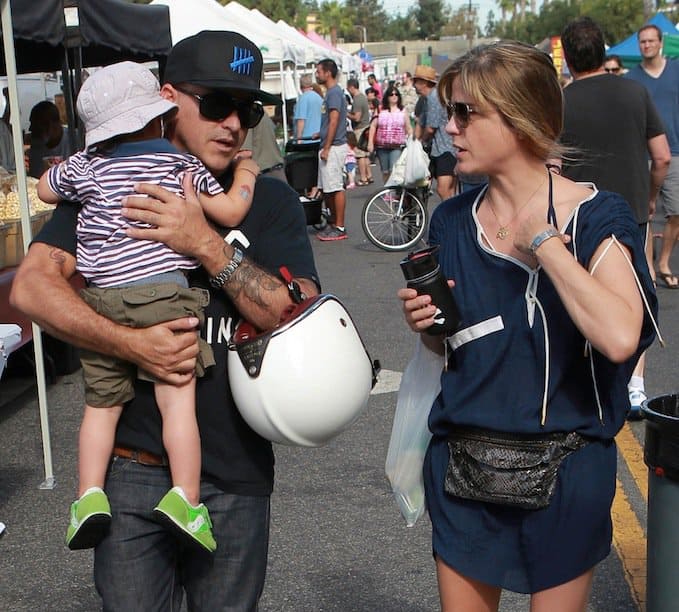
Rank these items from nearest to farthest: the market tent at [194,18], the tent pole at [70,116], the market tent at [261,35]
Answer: the tent pole at [70,116] < the market tent at [194,18] < the market tent at [261,35]

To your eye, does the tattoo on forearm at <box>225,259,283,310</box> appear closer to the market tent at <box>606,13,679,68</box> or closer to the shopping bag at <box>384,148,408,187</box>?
the shopping bag at <box>384,148,408,187</box>

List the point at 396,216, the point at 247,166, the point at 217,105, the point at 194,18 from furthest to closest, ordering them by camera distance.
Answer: the point at 194,18 < the point at 396,216 < the point at 247,166 < the point at 217,105

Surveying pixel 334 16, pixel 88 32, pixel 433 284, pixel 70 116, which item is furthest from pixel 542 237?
pixel 334 16

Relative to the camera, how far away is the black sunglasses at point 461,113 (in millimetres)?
2475

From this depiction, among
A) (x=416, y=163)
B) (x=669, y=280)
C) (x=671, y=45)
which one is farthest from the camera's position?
(x=671, y=45)

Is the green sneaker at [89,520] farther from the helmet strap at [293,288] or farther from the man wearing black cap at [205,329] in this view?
the helmet strap at [293,288]

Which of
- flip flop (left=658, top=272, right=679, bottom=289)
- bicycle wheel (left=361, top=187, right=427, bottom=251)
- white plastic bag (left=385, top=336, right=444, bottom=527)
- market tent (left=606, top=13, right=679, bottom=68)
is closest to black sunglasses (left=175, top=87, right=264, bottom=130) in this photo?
white plastic bag (left=385, top=336, right=444, bottom=527)

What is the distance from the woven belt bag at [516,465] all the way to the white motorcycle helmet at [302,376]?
1.06 ft

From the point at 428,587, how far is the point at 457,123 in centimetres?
219

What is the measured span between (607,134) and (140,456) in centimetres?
414

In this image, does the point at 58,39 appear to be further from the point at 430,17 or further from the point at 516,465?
the point at 430,17

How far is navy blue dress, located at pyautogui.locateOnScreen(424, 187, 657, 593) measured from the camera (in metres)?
2.45

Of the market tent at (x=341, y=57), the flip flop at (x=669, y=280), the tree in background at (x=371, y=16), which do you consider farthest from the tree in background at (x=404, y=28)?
the flip flop at (x=669, y=280)

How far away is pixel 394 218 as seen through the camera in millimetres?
12586
